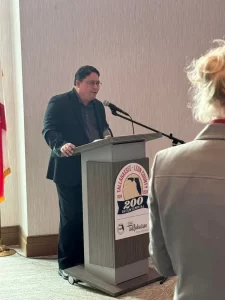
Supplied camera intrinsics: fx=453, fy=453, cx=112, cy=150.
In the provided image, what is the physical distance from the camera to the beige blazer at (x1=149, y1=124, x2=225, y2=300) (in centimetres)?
109

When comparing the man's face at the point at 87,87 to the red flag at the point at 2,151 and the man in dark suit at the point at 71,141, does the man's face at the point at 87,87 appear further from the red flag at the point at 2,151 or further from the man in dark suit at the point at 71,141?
the red flag at the point at 2,151

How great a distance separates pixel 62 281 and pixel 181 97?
1.93m

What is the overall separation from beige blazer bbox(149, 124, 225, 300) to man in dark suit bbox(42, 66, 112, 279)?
2060 mm

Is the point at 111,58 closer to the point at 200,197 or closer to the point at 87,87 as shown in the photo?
the point at 87,87

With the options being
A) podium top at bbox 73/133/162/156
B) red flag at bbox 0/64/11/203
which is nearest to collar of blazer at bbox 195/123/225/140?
podium top at bbox 73/133/162/156

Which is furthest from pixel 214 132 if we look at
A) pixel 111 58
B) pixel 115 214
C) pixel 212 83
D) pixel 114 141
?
pixel 111 58

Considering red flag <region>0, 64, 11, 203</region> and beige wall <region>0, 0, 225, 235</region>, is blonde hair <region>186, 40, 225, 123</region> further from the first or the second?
red flag <region>0, 64, 11, 203</region>

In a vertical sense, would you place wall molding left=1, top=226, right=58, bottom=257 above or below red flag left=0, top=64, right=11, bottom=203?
below

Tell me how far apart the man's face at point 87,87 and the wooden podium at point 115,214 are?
47cm

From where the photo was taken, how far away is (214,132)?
1141 millimetres

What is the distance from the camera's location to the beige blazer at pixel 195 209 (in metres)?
1.09

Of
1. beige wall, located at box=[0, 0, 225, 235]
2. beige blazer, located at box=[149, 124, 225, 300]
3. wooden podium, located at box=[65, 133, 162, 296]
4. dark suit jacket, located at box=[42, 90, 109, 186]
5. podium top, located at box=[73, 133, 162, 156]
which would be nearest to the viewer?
beige blazer, located at box=[149, 124, 225, 300]

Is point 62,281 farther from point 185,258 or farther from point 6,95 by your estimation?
point 185,258

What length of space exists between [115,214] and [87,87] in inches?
38.0
